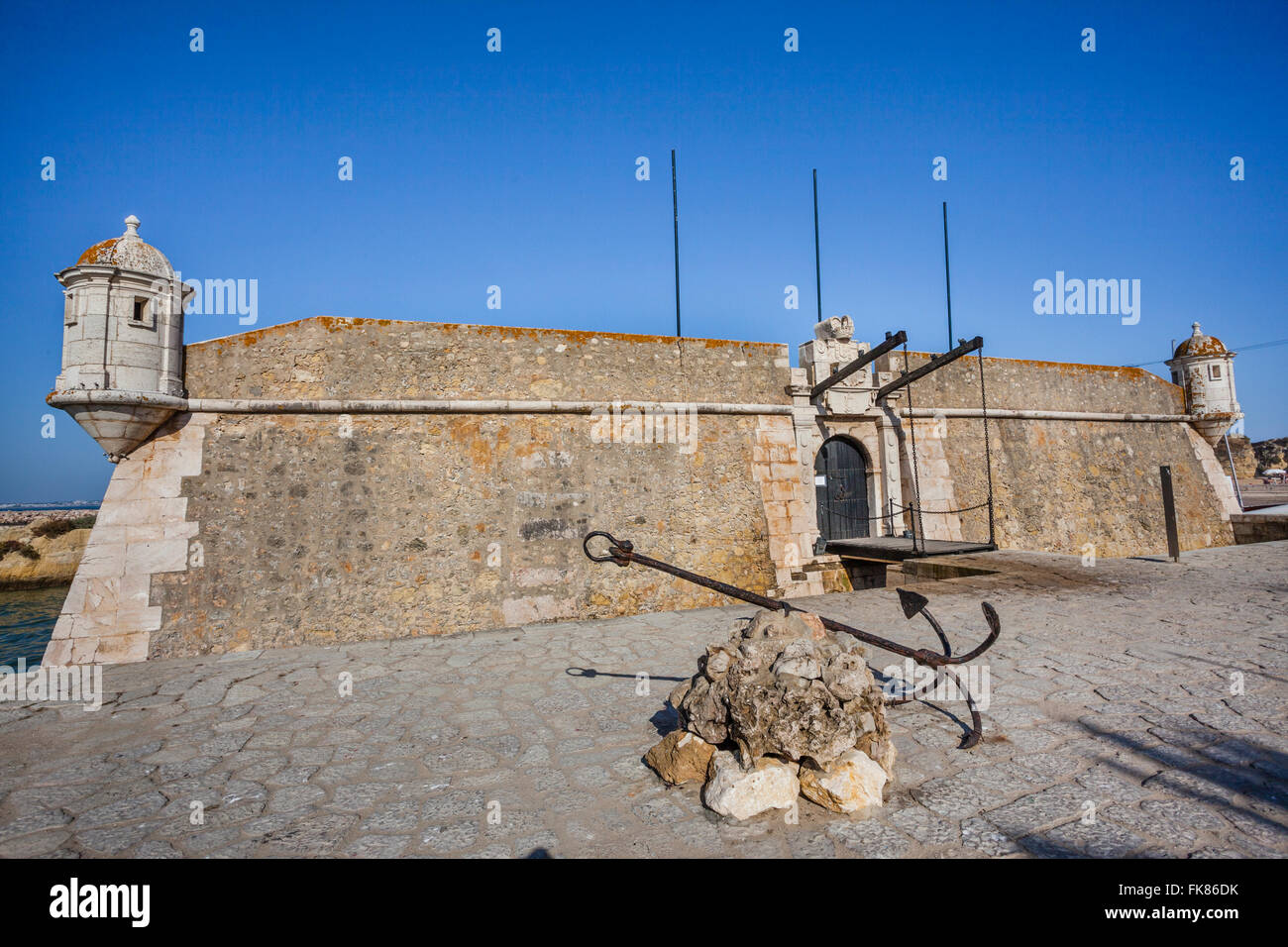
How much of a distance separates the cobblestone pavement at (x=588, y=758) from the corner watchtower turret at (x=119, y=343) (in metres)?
2.68

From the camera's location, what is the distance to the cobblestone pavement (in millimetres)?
2615

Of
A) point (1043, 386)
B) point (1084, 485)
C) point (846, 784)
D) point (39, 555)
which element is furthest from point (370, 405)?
point (39, 555)

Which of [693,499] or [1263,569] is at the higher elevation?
[693,499]

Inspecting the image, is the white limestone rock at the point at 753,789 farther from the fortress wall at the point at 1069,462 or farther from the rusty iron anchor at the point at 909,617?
the fortress wall at the point at 1069,462

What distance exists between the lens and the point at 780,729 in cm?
286

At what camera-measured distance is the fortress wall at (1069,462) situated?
10.8 m

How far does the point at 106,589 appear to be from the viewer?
6336 millimetres

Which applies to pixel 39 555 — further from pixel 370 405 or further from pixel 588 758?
pixel 588 758

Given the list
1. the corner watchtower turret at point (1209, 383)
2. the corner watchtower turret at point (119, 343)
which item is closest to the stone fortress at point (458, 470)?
the corner watchtower turret at point (119, 343)

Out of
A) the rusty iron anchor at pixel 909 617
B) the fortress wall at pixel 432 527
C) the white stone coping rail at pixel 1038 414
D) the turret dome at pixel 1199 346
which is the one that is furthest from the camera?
the turret dome at pixel 1199 346
